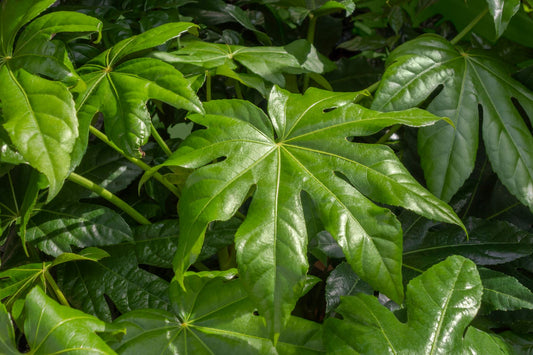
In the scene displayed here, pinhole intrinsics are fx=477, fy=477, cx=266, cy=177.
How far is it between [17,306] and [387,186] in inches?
22.5

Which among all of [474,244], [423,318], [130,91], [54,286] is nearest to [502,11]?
[474,244]

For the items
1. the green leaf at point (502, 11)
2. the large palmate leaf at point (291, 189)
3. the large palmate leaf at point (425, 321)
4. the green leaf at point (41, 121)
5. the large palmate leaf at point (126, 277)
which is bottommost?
the large palmate leaf at point (126, 277)

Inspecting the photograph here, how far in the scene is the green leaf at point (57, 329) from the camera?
595mm

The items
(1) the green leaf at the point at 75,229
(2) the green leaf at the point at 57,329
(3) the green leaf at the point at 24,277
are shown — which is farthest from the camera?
Answer: (1) the green leaf at the point at 75,229

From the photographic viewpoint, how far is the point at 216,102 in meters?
0.79

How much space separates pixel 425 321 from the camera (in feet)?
2.27

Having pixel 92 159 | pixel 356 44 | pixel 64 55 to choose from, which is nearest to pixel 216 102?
pixel 64 55

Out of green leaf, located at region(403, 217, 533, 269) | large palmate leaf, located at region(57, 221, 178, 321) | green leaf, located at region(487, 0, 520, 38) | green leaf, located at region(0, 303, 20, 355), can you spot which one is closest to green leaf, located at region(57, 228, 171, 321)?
large palmate leaf, located at region(57, 221, 178, 321)

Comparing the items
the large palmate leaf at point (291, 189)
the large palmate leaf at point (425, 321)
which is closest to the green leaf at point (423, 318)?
the large palmate leaf at point (425, 321)

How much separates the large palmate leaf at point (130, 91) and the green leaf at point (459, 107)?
1.13ft

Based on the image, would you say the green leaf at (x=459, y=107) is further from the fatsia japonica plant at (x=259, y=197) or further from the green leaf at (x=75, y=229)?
the green leaf at (x=75, y=229)

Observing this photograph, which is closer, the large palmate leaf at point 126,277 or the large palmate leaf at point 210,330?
the large palmate leaf at point 210,330

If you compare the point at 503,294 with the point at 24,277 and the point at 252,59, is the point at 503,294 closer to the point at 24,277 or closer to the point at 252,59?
the point at 252,59

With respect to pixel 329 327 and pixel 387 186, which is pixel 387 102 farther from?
pixel 329 327
